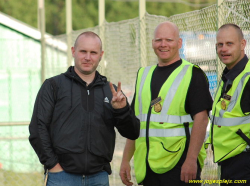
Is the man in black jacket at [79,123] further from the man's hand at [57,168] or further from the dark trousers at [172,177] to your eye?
the dark trousers at [172,177]

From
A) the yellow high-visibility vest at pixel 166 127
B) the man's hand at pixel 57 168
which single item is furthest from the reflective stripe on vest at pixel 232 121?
the man's hand at pixel 57 168

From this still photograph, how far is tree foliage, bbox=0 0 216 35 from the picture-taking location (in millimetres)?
40344

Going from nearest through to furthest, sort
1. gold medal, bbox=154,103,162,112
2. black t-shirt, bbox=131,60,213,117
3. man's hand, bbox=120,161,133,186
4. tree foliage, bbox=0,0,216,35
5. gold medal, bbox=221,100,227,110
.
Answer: gold medal, bbox=221,100,227,110 < black t-shirt, bbox=131,60,213,117 < gold medal, bbox=154,103,162,112 < man's hand, bbox=120,161,133,186 < tree foliage, bbox=0,0,216,35

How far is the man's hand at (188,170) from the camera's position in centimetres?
488

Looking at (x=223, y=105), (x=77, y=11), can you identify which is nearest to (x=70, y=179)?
(x=223, y=105)

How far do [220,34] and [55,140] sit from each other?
167 cm

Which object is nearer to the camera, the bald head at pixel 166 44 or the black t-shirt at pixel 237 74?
the black t-shirt at pixel 237 74

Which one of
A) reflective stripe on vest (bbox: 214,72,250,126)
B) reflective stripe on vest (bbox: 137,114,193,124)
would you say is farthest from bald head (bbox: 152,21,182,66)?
reflective stripe on vest (bbox: 214,72,250,126)

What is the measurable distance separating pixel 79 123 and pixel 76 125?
0.03 meters

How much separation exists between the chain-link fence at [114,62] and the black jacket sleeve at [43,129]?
1.91 m

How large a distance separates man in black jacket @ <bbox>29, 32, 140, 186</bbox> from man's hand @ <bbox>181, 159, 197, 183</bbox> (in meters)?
0.48

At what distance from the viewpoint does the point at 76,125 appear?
472 centimetres

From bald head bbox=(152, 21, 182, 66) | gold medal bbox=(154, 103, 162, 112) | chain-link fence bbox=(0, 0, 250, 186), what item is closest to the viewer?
gold medal bbox=(154, 103, 162, 112)

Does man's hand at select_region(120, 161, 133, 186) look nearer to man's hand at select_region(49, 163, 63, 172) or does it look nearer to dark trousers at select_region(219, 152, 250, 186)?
man's hand at select_region(49, 163, 63, 172)
